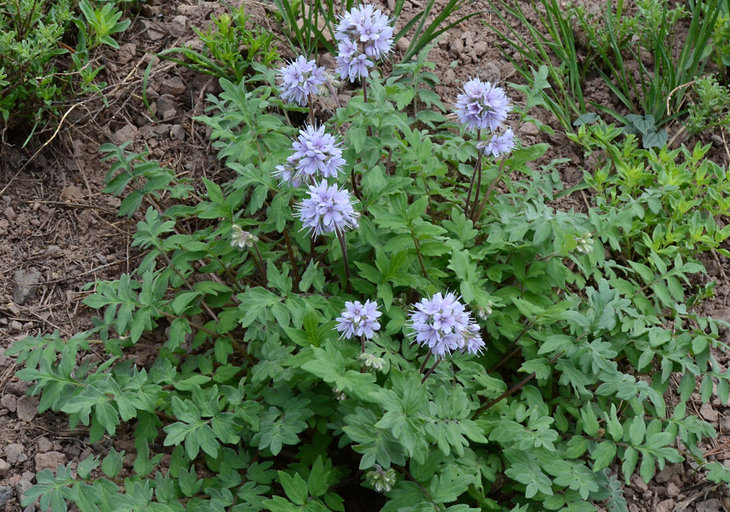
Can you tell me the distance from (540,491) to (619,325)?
0.75 metres

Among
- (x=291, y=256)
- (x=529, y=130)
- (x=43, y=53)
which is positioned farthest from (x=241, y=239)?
(x=529, y=130)

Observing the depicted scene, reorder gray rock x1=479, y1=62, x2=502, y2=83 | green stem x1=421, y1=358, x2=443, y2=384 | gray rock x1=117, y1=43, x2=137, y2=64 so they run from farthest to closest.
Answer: gray rock x1=479, y1=62, x2=502, y2=83 < gray rock x1=117, y1=43, x2=137, y2=64 < green stem x1=421, y1=358, x2=443, y2=384

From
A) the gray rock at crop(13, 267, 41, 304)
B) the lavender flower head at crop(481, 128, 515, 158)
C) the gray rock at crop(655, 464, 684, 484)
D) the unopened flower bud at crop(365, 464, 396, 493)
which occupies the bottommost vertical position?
the unopened flower bud at crop(365, 464, 396, 493)

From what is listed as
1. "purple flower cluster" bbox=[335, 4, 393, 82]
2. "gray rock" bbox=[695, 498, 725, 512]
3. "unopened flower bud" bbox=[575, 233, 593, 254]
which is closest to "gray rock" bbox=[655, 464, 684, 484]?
"gray rock" bbox=[695, 498, 725, 512]

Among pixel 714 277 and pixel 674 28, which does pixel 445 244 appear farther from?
pixel 674 28

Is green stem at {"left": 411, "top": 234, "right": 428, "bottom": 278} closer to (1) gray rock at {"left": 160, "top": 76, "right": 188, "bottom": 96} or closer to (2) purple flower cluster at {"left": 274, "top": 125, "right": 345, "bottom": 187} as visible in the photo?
(2) purple flower cluster at {"left": 274, "top": 125, "right": 345, "bottom": 187}

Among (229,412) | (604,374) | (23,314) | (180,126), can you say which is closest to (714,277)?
(604,374)

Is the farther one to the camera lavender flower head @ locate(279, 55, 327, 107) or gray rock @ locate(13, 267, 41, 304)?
gray rock @ locate(13, 267, 41, 304)

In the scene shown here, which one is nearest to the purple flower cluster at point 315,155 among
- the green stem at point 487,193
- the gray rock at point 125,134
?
Result: the green stem at point 487,193

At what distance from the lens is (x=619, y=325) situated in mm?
2988

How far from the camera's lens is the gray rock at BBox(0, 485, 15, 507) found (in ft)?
8.87

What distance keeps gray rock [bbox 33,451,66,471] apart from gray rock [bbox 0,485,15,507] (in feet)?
0.36

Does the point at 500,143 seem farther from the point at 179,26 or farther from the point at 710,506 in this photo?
the point at 179,26

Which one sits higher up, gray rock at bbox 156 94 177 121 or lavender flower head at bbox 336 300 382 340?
gray rock at bbox 156 94 177 121
